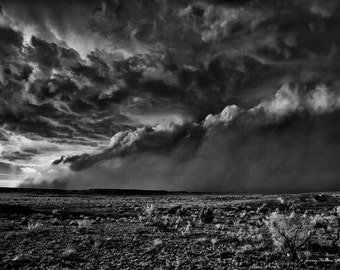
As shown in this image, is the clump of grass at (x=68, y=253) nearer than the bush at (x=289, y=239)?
No

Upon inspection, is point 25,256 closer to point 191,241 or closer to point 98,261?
point 98,261

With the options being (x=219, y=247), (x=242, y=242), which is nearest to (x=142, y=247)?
(x=219, y=247)

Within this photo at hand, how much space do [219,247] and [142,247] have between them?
3531 mm

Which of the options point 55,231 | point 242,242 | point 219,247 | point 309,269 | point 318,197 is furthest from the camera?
point 318,197

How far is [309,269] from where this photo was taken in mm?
10578

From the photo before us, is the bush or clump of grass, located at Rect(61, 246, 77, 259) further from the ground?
the bush

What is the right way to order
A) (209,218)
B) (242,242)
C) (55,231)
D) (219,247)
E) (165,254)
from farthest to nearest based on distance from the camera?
(209,218), (55,231), (242,242), (219,247), (165,254)

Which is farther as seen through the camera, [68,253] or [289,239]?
[289,239]

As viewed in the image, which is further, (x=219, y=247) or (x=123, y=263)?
(x=219, y=247)

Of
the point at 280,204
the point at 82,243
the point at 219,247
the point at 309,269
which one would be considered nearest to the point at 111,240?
the point at 82,243

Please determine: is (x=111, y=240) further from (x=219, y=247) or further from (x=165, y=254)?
(x=219, y=247)

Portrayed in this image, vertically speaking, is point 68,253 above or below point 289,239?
below

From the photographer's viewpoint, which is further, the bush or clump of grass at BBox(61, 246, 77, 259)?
clump of grass at BBox(61, 246, 77, 259)

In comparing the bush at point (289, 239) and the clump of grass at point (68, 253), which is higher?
the bush at point (289, 239)
